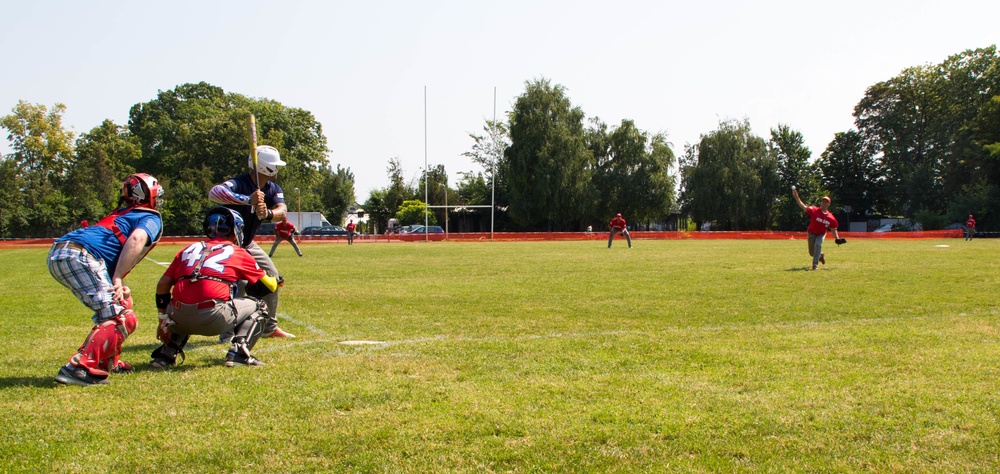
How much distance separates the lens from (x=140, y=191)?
5945mm

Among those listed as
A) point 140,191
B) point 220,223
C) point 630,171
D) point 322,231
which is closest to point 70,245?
point 140,191

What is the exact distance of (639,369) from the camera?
Result: 20.5 ft

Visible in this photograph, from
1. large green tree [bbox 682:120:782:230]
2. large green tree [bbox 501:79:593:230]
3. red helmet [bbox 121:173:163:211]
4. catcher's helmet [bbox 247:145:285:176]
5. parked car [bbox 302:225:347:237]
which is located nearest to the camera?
red helmet [bbox 121:173:163:211]

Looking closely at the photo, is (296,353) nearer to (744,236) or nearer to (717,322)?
(717,322)

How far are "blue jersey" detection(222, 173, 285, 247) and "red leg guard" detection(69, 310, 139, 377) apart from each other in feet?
6.94

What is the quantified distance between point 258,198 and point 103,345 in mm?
2114

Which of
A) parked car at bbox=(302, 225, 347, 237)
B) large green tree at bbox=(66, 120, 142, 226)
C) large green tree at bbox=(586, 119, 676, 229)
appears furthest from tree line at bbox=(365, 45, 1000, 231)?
large green tree at bbox=(66, 120, 142, 226)

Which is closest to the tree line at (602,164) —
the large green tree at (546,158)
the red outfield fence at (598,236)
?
the large green tree at (546,158)

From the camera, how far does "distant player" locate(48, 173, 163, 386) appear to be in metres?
5.58

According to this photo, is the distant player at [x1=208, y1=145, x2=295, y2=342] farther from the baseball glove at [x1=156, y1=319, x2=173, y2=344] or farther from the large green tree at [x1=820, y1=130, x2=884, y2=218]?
the large green tree at [x1=820, y1=130, x2=884, y2=218]

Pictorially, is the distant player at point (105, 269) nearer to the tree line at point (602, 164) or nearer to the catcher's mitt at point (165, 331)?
the catcher's mitt at point (165, 331)

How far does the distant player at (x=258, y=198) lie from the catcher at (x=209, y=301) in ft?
1.80

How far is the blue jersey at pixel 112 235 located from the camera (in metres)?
5.70

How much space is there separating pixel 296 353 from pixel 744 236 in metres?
57.7
